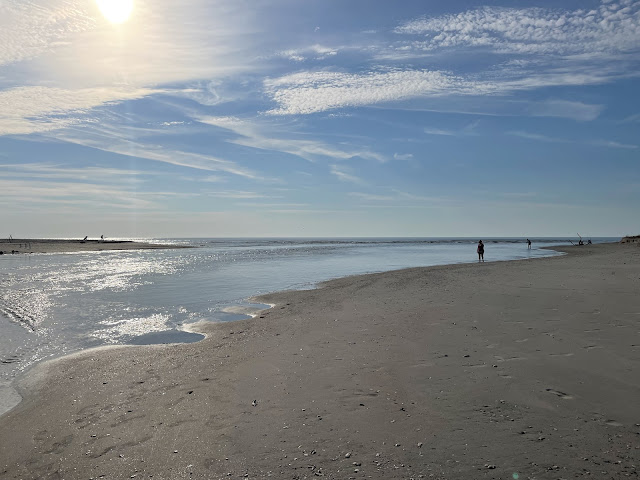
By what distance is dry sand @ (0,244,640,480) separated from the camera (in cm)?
480

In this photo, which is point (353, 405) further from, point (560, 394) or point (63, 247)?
point (63, 247)

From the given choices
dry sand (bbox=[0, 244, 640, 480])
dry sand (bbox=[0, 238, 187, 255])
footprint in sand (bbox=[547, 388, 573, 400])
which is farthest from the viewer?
dry sand (bbox=[0, 238, 187, 255])

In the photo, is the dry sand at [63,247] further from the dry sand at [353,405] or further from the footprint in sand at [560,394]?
the footprint in sand at [560,394]

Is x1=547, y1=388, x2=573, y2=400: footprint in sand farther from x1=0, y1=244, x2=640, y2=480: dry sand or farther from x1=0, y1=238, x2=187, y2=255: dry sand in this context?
x1=0, y1=238, x2=187, y2=255: dry sand

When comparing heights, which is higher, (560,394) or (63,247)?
(63,247)

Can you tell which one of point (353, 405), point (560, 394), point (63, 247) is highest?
point (63, 247)

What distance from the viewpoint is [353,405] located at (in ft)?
20.8

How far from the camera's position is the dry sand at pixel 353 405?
480 cm

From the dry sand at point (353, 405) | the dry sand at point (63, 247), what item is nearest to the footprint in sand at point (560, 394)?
the dry sand at point (353, 405)

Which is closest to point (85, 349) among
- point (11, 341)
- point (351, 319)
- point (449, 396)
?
point (11, 341)

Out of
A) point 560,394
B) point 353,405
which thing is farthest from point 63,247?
point 560,394

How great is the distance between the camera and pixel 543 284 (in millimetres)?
18688

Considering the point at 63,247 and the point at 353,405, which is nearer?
the point at 353,405

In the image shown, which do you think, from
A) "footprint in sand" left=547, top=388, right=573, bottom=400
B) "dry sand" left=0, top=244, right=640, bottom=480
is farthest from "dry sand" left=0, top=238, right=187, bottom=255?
"footprint in sand" left=547, top=388, right=573, bottom=400
